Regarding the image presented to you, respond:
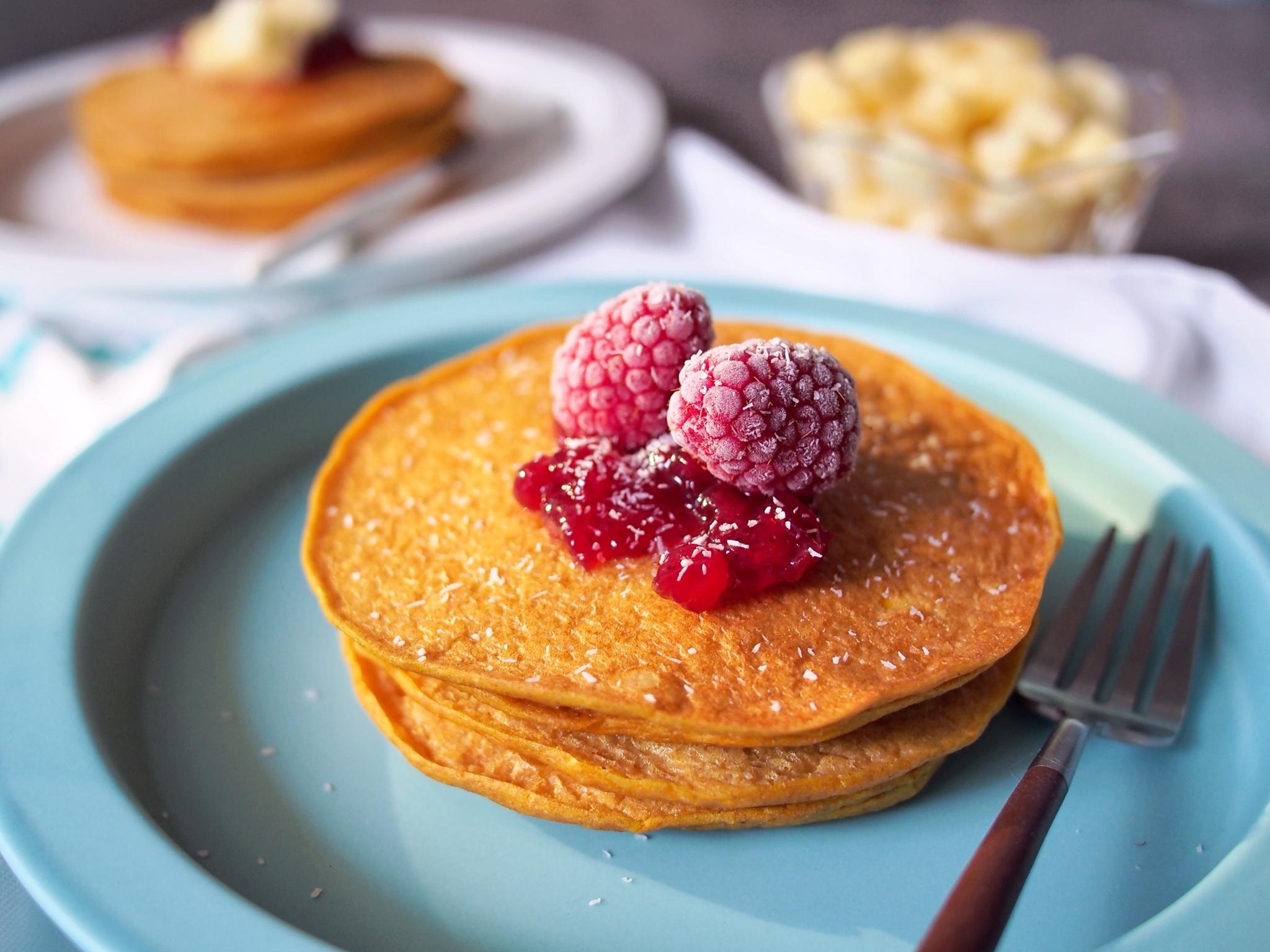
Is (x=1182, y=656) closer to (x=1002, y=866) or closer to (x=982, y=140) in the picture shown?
(x=1002, y=866)

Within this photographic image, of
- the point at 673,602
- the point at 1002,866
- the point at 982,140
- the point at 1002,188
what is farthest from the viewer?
the point at 982,140

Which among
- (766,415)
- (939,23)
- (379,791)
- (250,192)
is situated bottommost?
(939,23)

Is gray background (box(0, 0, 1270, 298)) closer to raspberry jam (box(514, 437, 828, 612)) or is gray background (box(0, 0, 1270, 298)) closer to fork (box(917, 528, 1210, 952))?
fork (box(917, 528, 1210, 952))

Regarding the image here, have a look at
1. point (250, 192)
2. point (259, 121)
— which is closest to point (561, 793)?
point (250, 192)

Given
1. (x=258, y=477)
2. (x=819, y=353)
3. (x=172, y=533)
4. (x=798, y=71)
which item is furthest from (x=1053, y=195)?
(x=172, y=533)

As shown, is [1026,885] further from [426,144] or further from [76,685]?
[426,144]

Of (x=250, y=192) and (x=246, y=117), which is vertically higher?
(x=246, y=117)
